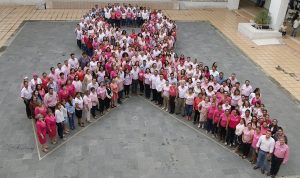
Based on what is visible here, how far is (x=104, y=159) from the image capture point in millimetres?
8789

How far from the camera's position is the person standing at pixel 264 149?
313 inches

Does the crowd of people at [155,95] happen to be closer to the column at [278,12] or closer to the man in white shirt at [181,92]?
the man in white shirt at [181,92]

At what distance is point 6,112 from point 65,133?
7.82ft

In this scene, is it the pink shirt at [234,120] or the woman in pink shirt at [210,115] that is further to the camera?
the woman in pink shirt at [210,115]

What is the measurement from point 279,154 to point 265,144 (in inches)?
15.4

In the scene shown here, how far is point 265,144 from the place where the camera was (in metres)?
8.02

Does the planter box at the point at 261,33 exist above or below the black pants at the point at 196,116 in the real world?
above

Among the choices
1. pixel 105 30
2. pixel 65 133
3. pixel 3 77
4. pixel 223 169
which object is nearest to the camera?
pixel 223 169

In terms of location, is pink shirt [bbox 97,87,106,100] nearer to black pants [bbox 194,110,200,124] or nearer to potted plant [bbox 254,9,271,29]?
black pants [bbox 194,110,200,124]

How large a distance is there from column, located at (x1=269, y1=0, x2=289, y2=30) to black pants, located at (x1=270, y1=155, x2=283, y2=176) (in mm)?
11773

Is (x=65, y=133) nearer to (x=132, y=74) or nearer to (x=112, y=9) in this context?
(x=132, y=74)

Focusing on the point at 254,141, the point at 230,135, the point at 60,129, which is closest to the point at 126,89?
the point at 60,129

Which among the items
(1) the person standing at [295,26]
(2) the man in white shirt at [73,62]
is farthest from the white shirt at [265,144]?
(1) the person standing at [295,26]

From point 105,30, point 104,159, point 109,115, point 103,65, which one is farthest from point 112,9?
point 104,159
